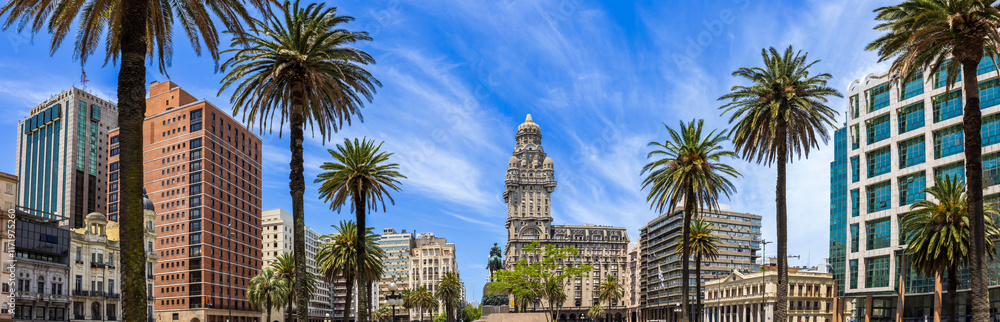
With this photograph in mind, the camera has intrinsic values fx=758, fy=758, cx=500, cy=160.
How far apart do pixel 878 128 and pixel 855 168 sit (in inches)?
269

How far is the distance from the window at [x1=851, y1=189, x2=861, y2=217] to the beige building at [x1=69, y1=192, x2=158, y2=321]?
92.4m

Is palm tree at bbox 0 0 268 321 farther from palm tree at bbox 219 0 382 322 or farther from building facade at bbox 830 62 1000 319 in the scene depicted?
building facade at bbox 830 62 1000 319

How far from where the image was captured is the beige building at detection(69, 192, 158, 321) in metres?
90.6

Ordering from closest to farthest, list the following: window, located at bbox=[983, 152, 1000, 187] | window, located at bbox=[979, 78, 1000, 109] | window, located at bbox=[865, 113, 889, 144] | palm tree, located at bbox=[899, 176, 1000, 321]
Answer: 1. palm tree, located at bbox=[899, 176, 1000, 321]
2. window, located at bbox=[983, 152, 1000, 187]
3. window, located at bbox=[979, 78, 1000, 109]
4. window, located at bbox=[865, 113, 889, 144]

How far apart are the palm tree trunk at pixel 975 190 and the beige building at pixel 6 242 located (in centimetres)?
7622

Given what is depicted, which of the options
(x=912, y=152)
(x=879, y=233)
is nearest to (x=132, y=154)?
(x=912, y=152)

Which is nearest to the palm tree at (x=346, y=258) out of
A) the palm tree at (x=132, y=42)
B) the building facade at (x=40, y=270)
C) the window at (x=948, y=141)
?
the building facade at (x=40, y=270)

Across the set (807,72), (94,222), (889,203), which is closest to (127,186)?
(807,72)

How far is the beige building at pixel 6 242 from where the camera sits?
71.6 m

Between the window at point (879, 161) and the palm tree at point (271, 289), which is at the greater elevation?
the window at point (879, 161)

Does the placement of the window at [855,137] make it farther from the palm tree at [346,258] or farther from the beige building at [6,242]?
the beige building at [6,242]

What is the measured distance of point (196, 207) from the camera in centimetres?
14325

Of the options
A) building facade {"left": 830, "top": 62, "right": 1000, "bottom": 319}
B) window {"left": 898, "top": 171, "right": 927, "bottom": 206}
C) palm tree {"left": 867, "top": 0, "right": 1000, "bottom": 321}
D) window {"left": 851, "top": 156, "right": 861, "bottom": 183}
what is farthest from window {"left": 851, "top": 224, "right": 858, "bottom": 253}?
palm tree {"left": 867, "top": 0, "right": 1000, "bottom": 321}

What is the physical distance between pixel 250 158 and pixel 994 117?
135552 millimetres
